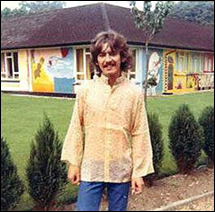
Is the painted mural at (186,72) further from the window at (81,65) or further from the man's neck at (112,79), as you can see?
the man's neck at (112,79)

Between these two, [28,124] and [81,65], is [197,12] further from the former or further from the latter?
[28,124]

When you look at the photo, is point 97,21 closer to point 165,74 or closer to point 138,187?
point 165,74

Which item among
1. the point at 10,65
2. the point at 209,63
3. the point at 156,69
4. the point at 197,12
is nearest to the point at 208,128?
the point at 156,69

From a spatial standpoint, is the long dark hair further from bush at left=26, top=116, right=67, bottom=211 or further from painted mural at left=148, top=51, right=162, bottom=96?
painted mural at left=148, top=51, right=162, bottom=96

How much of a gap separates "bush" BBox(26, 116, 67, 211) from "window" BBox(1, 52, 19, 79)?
17.4 metres

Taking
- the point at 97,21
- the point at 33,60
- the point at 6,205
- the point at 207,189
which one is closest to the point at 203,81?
the point at 97,21

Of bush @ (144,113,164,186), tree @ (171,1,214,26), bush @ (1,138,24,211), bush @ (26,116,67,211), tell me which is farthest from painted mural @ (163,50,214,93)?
tree @ (171,1,214,26)

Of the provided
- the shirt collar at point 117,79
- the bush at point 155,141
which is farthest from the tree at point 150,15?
the shirt collar at point 117,79

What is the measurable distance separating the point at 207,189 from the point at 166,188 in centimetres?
55

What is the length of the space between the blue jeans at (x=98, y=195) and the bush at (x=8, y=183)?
1.21 m

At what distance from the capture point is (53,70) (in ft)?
61.5

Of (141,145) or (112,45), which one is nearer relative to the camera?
(112,45)

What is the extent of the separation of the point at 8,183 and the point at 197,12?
131 ft

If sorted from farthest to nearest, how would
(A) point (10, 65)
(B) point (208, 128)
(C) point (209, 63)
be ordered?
1. (C) point (209, 63)
2. (A) point (10, 65)
3. (B) point (208, 128)
